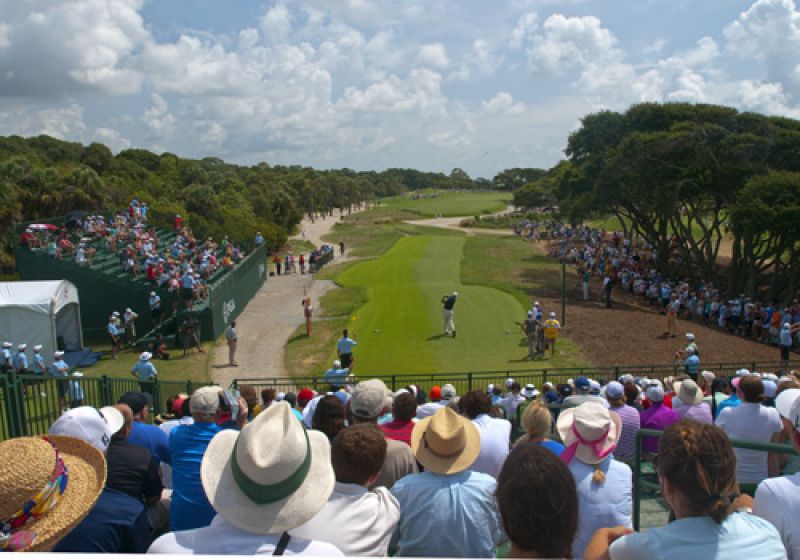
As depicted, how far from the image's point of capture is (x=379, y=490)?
12.9 feet

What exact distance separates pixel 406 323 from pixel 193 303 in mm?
8854

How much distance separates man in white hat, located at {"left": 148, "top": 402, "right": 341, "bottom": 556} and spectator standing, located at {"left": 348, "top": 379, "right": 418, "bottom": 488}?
198 centimetres

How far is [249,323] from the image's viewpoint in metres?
30.2

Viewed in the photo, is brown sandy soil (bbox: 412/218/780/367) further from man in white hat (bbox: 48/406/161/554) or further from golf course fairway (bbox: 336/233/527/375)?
man in white hat (bbox: 48/406/161/554)

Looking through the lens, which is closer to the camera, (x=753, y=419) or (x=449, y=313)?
(x=753, y=419)

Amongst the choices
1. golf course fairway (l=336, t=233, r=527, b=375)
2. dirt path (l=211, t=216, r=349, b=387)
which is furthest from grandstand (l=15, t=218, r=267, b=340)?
golf course fairway (l=336, t=233, r=527, b=375)

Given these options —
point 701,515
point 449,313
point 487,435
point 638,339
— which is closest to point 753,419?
point 487,435

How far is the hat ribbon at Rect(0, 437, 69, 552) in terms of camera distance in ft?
9.98

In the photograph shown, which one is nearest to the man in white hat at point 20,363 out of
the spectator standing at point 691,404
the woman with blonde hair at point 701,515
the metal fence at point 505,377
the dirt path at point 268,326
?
the dirt path at point 268,326

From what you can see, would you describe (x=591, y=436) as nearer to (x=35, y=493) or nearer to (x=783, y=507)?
(x=783, y=507)

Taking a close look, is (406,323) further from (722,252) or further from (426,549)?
(722,252)

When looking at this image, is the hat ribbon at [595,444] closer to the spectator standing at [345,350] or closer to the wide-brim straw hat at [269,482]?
the wide-brim straw hat at [269,482]

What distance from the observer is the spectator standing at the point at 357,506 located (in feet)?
11.7

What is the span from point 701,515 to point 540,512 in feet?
2.26
